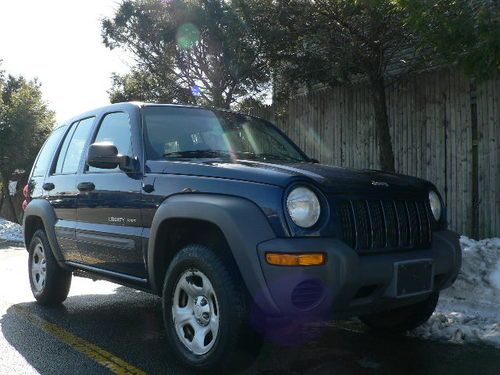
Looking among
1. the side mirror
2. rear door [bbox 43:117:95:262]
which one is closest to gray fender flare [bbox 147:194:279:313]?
the side mirror

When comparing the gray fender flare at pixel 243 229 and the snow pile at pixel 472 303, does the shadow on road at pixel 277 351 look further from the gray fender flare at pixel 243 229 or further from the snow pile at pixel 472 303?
the gray fender flare at pixel 243 229

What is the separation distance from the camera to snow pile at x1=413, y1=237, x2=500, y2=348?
15.3 feet

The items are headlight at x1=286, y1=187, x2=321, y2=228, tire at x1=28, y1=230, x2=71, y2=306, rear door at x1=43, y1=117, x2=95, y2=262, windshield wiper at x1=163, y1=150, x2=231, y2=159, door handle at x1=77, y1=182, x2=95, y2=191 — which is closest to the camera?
headlight at x1=286, y1=187, x2=321, y2=228

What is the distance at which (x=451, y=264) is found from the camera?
157 inches

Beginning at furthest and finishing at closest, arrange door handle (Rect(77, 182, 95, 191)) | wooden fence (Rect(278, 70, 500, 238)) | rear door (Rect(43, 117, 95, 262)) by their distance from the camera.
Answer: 1. wooden fence (Rect(278, 70, 500, 238))
2. rear door (Rect(43, 117, 95, 262))
3. door handle (Rect(77, 182, 95, 191))

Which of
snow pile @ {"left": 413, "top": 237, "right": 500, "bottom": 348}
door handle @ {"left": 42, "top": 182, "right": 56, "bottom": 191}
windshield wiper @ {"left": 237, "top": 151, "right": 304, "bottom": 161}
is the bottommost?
snow pile @ {"left": 413, "top": 237, "right": 500, "bottom": 348}

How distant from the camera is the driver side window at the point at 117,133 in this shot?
4.67 meters

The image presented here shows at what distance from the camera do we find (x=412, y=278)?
12.0 feet

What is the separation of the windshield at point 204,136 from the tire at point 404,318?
160 centimetres

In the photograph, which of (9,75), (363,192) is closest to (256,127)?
(363,192)

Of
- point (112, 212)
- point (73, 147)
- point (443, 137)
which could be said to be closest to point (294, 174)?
point (112, 212)

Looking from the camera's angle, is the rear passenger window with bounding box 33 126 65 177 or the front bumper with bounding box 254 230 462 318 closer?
the front bumper with bounding box 254 230 462 318

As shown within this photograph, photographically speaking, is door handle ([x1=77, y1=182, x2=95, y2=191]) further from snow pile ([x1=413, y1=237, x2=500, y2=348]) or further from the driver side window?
snow pile ([x1=413, y1=237, x2=500, y2=348])

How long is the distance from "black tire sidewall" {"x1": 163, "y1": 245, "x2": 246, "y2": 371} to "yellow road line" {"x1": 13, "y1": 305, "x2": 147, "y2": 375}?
0.42 metres
